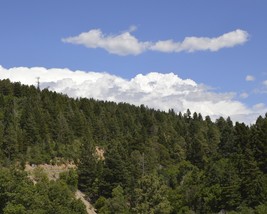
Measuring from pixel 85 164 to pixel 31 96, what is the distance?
1666 inches

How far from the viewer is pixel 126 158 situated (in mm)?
118062

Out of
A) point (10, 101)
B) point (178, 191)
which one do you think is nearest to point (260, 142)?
point (178, 191)

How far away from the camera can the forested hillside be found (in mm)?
88062

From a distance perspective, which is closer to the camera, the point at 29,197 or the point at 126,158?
the point at 29,197

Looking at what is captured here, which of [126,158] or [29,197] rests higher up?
[126,158]

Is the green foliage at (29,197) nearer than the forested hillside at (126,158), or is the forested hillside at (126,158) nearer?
the green foliage at (29,197)

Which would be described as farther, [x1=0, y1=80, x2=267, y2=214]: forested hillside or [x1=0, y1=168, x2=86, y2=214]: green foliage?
[x1=0, y1=80, x2=267, y2=214]: forested hillside

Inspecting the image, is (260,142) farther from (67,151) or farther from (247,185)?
(67,151)

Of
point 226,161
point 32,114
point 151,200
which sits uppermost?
point 32,114

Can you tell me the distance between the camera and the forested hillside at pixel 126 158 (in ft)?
289

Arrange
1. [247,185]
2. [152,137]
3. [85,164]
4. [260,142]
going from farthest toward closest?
1. [152,137]
2. [85,164]
3. [260,142]
4. [247,185]

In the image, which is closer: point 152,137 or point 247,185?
point 247,185

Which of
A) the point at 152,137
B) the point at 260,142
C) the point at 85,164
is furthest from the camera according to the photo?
the point at 152,137

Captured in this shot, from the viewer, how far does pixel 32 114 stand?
129500 mm
